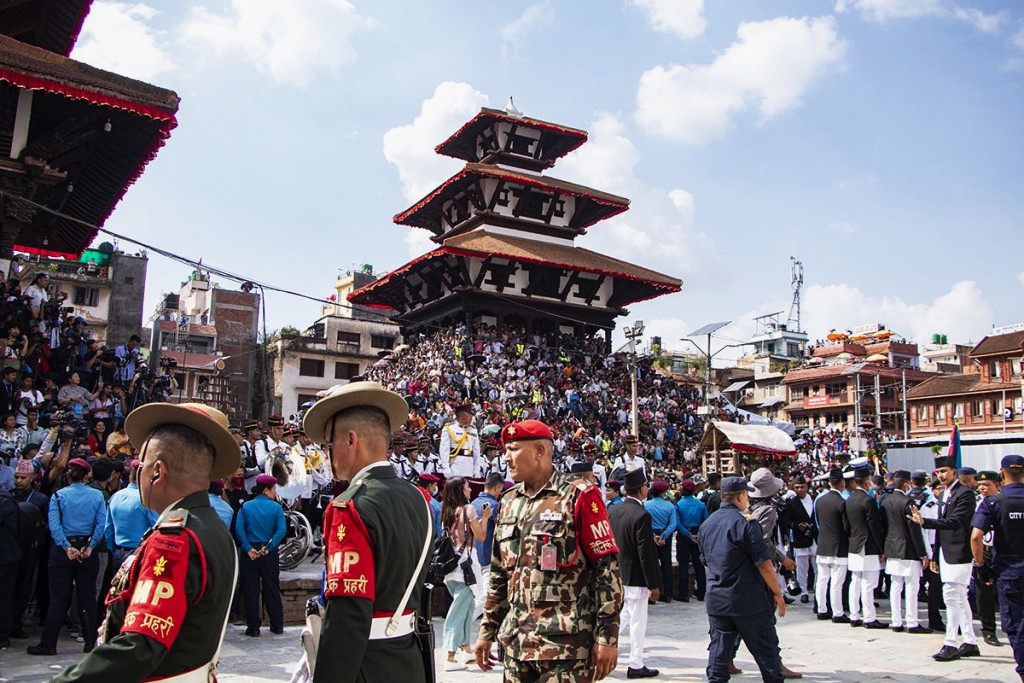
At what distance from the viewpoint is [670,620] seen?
1134 cm

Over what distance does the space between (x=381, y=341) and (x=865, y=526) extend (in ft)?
152

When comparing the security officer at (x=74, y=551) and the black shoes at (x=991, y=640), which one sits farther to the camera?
the black shoes at (x=991, y=640)

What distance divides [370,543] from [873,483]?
10708mm

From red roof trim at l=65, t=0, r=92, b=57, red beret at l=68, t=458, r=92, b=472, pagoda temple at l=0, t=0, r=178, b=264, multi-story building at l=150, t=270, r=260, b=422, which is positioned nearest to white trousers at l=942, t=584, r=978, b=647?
red beret at l=68, t=458, r=92, b=472

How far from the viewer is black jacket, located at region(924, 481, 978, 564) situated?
870 centimetres

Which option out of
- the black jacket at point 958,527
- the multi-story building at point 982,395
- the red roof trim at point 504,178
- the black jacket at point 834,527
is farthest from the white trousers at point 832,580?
the multi-story building at point 982,395

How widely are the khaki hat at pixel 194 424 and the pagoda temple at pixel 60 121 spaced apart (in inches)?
364

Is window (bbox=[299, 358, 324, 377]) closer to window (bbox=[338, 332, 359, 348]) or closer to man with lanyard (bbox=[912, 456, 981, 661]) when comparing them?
window (bbox=[338, 332, 359, 348])

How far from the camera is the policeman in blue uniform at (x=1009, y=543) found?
7106 mm

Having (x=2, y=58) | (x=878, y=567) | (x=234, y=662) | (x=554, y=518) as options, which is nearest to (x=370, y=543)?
(x=554, y=518)

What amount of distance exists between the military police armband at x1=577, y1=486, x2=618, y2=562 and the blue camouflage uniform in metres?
2.47

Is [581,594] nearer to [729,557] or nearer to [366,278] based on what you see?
[729,557]

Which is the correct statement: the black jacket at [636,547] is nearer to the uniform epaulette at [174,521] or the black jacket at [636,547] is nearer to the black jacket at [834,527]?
the black jacket at [834,527]

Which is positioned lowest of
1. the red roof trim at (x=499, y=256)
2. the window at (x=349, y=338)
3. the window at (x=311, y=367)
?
the window at (x=311, y=367)
